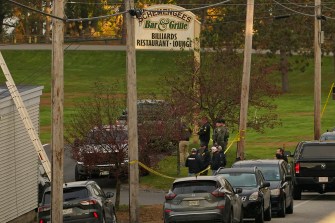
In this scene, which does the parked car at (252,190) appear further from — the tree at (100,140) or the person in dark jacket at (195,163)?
the person in dark jacket at (195,163)

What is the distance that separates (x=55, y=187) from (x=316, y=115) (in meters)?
29.0

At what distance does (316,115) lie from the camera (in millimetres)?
52969

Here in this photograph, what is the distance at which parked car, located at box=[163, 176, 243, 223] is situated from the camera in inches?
1050

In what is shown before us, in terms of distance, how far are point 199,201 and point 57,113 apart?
158 inches

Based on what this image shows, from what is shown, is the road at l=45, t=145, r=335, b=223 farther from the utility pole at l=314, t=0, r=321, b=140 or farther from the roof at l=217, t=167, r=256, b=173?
the utility pole at l=314, t=0, r=321, b=140

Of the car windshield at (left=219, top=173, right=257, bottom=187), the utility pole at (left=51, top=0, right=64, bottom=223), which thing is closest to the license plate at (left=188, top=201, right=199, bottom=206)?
the utility pole at (left=51, top=0, right=64, bottom=223)

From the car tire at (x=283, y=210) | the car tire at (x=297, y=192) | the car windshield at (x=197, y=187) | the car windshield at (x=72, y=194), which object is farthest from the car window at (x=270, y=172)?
the car windshield at (x=72, y=194)

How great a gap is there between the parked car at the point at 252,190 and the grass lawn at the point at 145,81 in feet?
77.4

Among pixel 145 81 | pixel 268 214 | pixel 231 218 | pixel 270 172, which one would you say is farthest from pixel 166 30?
pixel 145 81

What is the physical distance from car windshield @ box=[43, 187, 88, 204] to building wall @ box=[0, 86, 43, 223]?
4.66 meters

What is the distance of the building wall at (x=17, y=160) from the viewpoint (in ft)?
106

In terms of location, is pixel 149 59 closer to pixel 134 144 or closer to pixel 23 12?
pixel 23 12

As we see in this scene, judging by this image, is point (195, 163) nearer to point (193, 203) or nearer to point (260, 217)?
point (260, 217)

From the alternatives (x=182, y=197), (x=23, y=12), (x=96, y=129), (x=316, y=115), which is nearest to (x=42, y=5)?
(x=23, y=12)
